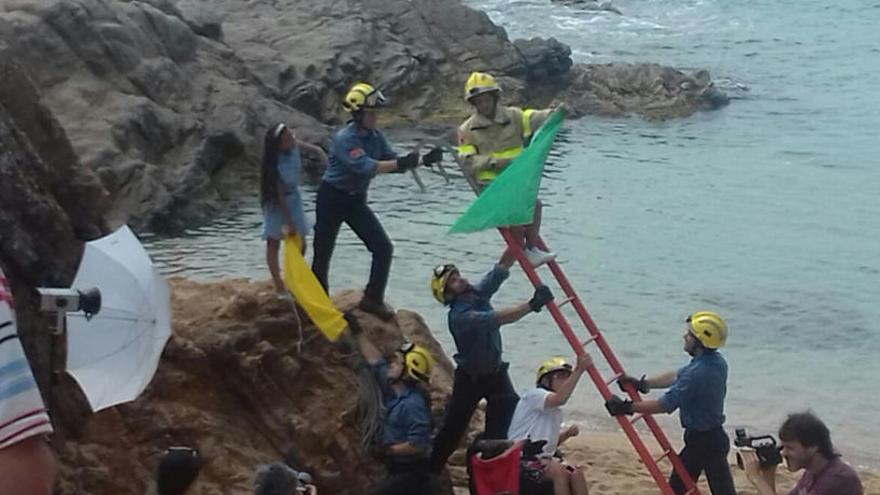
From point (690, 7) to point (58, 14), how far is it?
1431 inches

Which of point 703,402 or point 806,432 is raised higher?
point 806,432

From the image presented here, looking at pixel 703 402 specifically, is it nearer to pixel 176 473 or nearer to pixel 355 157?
pixel 355 157

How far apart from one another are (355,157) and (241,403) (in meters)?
1.96

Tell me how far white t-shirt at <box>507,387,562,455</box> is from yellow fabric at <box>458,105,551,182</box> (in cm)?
170

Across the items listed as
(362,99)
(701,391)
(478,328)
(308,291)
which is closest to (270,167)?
(362,99)

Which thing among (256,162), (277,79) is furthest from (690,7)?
(256,162)

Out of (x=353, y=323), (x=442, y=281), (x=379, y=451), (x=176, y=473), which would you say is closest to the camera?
(x=176, y=473)

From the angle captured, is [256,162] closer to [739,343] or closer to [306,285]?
[739,343]

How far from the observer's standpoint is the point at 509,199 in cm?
900

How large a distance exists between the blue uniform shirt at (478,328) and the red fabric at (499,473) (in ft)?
3.11

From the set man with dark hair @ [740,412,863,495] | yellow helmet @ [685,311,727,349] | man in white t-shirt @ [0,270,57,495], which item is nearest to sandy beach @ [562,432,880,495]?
yellow helmet @ [685,311,727,349]

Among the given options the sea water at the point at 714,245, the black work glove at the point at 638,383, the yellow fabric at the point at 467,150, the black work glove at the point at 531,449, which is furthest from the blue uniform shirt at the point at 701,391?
the sea water at the point at 714,245

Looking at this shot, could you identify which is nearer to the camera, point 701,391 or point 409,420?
point 409,420

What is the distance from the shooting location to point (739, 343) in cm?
1773
